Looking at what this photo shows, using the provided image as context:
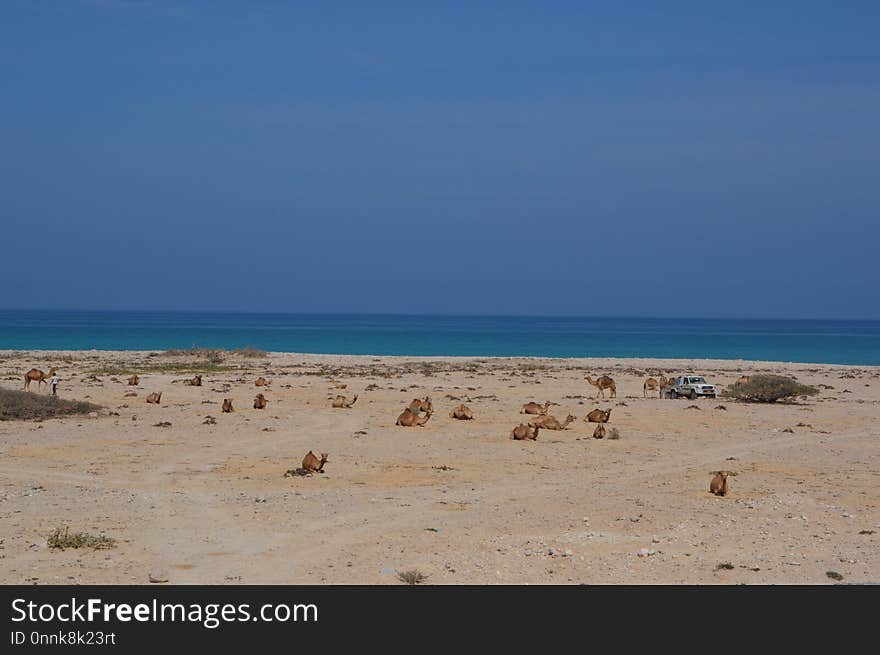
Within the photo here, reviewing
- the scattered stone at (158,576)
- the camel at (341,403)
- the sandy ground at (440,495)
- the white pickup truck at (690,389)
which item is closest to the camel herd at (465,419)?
the camel at (341,403)

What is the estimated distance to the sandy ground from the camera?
12.0 m

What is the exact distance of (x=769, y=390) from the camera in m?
37.2

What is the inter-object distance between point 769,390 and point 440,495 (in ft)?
75.6

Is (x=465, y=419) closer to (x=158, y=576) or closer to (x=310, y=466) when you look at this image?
(x=310, y=466)

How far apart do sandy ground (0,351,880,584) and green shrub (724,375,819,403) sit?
1.23 meters

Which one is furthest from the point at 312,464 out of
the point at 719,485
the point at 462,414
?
the point at 462,414

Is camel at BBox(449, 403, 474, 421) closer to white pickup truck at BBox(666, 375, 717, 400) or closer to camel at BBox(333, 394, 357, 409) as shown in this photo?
camel at BBox(333, 394, 357, 409)

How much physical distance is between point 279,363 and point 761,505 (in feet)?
165

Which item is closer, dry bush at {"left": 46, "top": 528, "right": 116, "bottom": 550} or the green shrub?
dry bush at {"left": 46, "top": 528, "right": 116, "bottom": 550}

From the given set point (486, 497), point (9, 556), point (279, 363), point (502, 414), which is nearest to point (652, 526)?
point (486, 497)

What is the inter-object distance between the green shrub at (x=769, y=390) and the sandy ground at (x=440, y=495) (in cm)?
123

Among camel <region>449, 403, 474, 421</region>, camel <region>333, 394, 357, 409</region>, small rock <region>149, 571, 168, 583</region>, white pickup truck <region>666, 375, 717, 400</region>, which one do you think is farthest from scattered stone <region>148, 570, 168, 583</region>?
white pickup truck <region>666, 375, 717, 400</region>

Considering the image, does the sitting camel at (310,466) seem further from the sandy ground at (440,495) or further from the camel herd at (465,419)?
the sandy ground at (440,495)
